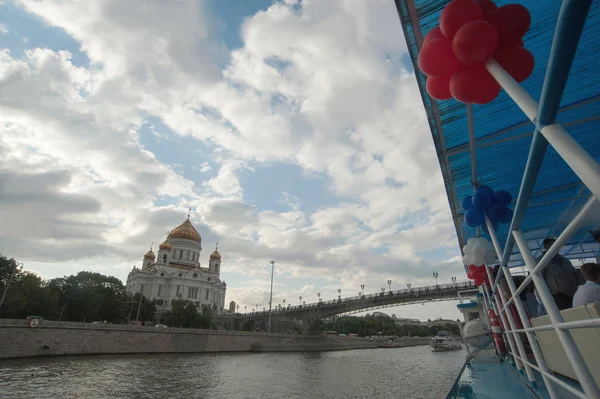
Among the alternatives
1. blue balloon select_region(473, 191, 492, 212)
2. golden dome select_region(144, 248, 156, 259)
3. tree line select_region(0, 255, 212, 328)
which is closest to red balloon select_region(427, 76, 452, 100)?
blue balloon select_region(473, 191, 492, 212)

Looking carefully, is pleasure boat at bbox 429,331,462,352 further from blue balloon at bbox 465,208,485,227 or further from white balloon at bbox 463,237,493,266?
blue balloon at bbox 465,208,485,227

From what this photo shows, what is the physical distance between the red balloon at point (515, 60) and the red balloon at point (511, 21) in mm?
90

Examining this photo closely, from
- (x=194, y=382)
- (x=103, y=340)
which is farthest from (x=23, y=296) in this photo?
(x=194, y=382)

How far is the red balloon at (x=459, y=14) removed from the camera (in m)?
1.76

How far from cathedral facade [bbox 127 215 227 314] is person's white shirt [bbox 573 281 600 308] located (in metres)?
56.7

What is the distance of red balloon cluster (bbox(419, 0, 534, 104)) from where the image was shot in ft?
5.47

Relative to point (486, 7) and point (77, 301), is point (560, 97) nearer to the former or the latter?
point (486, 7)

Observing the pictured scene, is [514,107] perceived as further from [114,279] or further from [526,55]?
[114,279]

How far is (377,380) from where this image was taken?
50.8ft

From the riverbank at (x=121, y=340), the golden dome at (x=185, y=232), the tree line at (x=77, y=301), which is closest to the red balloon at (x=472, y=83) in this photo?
the riverbank at (x=121, y=340)

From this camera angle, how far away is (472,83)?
1.85 meters

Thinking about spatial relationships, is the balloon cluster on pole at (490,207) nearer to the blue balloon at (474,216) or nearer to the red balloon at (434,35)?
the blue balloon at (474,216)

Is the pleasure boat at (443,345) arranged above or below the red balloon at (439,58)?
below

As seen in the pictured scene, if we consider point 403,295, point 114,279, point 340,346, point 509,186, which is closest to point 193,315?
point 114,279
